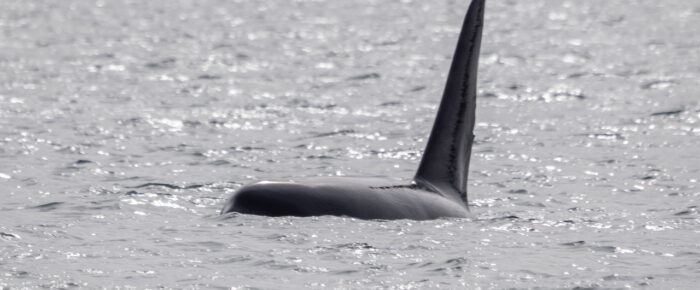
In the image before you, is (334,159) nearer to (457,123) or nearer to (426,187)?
(426,187)

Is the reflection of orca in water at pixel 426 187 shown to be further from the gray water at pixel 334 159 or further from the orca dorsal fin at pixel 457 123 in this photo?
the gray water at pixel 334 159

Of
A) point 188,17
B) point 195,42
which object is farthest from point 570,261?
point 188,17

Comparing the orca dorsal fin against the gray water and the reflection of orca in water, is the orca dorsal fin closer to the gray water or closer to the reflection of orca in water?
the reflection of orca in water

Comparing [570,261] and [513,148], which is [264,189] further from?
[513,148]

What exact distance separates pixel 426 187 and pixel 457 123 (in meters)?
0.83

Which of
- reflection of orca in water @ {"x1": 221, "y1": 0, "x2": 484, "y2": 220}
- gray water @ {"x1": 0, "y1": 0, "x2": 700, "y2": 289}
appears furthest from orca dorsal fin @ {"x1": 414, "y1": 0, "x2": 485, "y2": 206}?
gray water @ {"x1": 0, "y1": 0, "x2": 700, "y2": 289}

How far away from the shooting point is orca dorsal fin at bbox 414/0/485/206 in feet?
53.7

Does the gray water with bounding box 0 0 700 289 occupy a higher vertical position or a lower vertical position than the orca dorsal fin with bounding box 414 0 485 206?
lower

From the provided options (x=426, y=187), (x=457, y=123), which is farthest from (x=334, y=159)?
(x=457, y=123)

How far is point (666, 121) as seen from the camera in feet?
91.2

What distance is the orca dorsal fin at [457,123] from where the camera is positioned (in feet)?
53.7

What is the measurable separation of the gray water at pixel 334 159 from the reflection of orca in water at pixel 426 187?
6.7 inches

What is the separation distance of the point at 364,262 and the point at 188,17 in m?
64.2

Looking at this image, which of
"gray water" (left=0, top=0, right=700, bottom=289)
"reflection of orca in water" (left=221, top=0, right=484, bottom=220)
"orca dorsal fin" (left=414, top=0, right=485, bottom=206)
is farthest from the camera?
"orca dorsal fin" (left=414, top=0, right=485, bottom=206)
